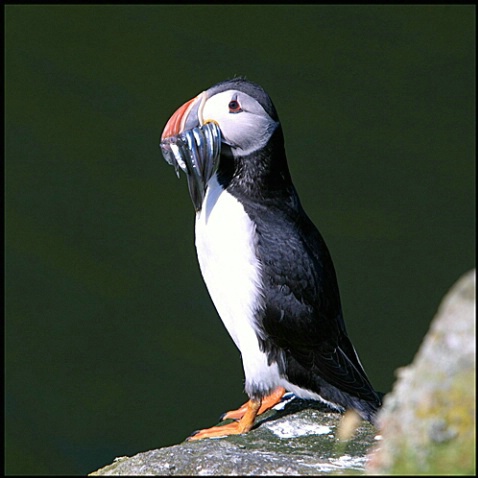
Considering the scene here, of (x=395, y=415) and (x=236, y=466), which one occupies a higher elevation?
(x=395, y=415)

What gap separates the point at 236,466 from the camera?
2613 millimetres

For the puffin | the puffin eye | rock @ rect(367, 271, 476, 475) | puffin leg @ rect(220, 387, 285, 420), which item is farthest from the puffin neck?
rock @ rect(367, 271, 476, 475)

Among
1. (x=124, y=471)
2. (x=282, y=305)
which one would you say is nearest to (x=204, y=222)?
(x=282, y=305)

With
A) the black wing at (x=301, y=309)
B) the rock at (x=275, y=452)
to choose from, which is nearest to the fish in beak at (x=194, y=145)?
the black wing at (x=301, y=309)

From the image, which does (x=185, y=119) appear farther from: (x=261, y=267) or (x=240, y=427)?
(x=240, y=427)

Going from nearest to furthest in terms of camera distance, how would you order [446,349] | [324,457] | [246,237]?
[446,349], [324,457], [246,237]

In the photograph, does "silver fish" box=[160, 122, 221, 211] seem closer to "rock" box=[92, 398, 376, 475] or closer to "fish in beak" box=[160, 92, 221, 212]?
"fish in beak" box=[160, 92, 221, 212]

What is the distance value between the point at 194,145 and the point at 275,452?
1184mm

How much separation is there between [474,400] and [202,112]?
2.09 metres

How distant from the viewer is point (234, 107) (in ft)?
12.4

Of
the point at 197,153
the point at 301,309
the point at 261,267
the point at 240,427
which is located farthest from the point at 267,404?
the point at 197,153

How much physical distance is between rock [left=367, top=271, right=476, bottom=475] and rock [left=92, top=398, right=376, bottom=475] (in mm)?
577

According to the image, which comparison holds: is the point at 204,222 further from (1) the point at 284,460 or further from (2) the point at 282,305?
(1) the point at 284,460

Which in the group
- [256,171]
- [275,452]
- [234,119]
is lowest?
[275,452]
